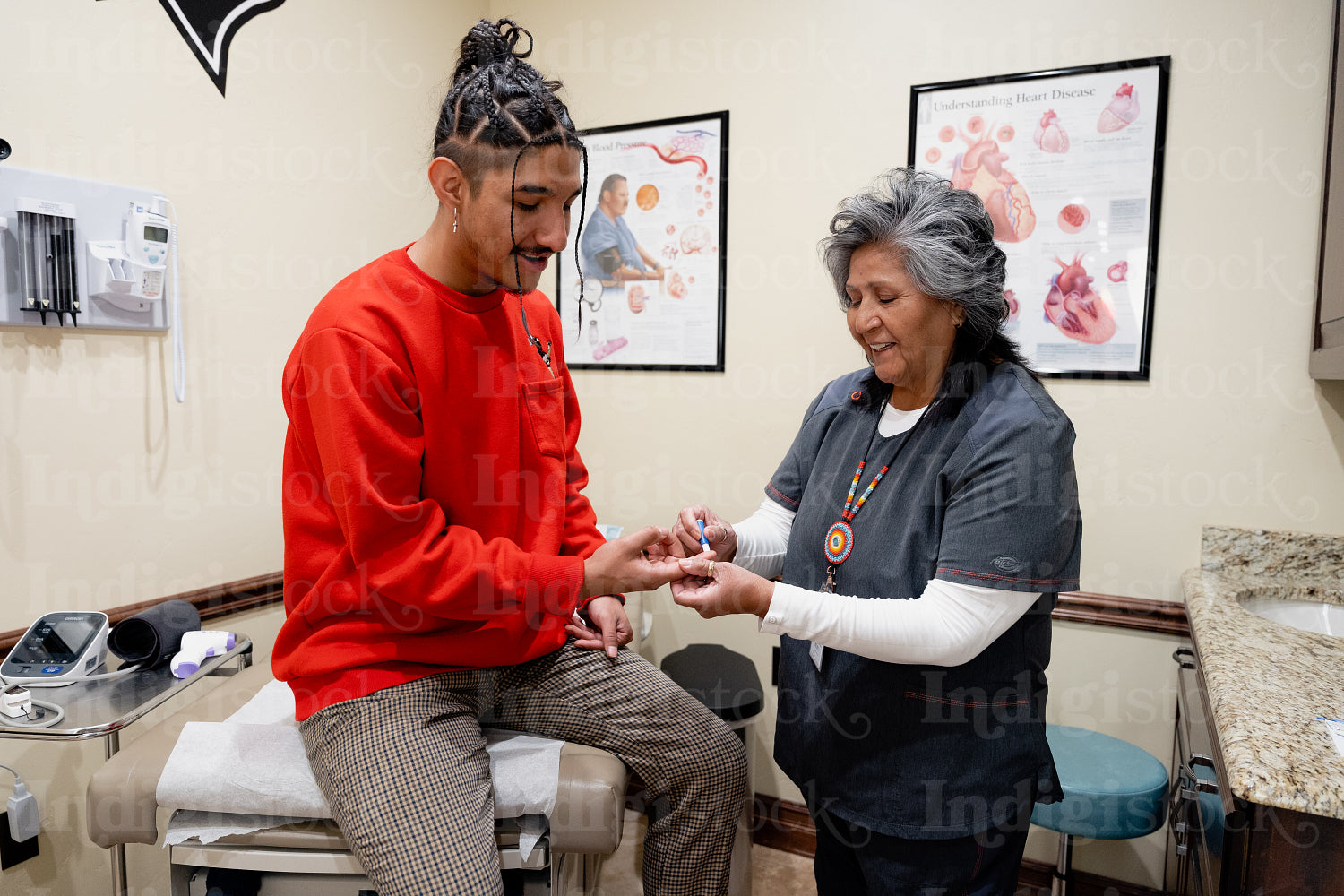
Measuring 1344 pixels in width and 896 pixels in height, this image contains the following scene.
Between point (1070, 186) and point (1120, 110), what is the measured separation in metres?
0.19

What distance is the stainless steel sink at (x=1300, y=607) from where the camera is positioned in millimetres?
1682

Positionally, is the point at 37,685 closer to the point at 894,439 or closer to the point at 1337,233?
the point at 894,439

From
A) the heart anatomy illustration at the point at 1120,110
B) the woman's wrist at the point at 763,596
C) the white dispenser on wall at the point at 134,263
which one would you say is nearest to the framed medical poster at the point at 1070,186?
the heart anatomy illustration at the point at 1120,110

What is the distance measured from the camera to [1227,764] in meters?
0.93

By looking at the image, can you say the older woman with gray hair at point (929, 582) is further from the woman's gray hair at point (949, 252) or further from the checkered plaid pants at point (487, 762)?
the checkered plaid pants at point (487, 762)

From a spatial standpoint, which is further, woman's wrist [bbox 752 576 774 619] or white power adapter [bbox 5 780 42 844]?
white power adapter [bbox 5 780 42 844]

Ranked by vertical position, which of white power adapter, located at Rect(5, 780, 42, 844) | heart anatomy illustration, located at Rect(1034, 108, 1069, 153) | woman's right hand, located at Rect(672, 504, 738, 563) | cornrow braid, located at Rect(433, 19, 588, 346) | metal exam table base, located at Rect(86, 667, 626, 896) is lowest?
white power adapter, located at Rect(5, 780, 42, 844)

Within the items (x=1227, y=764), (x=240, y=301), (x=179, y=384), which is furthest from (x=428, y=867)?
(x=240, y=301)

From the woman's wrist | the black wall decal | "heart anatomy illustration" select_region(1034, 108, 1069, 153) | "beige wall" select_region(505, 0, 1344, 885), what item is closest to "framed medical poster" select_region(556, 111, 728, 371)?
"beige wall" select_region(505, 0, 1344, 885)

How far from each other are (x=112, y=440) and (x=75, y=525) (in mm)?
180

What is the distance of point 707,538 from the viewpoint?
1.47m

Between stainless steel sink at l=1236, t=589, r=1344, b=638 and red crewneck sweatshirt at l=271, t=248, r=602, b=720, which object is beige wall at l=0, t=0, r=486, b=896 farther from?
stainless steel sink at l=1236, t=589, r=1344, b=638

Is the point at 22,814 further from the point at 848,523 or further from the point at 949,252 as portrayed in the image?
the point at 949,252

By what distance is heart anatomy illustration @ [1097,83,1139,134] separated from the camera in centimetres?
186
